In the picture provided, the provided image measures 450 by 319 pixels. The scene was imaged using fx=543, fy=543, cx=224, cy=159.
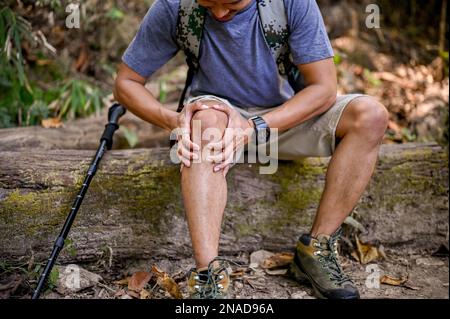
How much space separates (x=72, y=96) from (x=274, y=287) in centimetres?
257

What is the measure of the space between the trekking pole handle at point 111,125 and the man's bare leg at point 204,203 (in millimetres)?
785

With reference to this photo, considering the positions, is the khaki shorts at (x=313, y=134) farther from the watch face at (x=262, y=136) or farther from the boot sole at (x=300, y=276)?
the boot sole at (x=300, y=276)

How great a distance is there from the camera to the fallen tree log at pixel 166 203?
2.71m

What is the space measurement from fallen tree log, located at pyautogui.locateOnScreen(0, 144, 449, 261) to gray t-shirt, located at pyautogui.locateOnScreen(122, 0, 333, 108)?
48 cm

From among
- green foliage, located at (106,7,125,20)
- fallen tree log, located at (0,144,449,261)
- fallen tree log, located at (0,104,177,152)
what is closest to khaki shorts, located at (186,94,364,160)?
fallen tree log, located at (0,144,449,261)

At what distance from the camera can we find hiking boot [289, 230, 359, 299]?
2.55 metres

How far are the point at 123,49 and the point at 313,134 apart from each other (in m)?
3.70

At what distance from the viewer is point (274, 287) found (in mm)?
2807

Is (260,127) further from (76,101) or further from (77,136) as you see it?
(76,101)

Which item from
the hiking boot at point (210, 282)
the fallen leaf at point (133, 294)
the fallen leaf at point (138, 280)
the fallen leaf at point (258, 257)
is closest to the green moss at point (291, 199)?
the fallen leaf at point (258, 257)

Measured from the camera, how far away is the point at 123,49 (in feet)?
19.6

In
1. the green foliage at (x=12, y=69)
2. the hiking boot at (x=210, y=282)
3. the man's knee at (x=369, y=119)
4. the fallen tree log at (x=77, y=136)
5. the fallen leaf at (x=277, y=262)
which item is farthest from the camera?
the green foliage at (x=12, y=69)

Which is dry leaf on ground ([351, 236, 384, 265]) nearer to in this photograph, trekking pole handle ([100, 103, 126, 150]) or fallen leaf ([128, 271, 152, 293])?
fallen leaf ([128, 271, 152, 293])

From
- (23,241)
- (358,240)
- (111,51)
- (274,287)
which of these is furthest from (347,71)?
(23,241)
